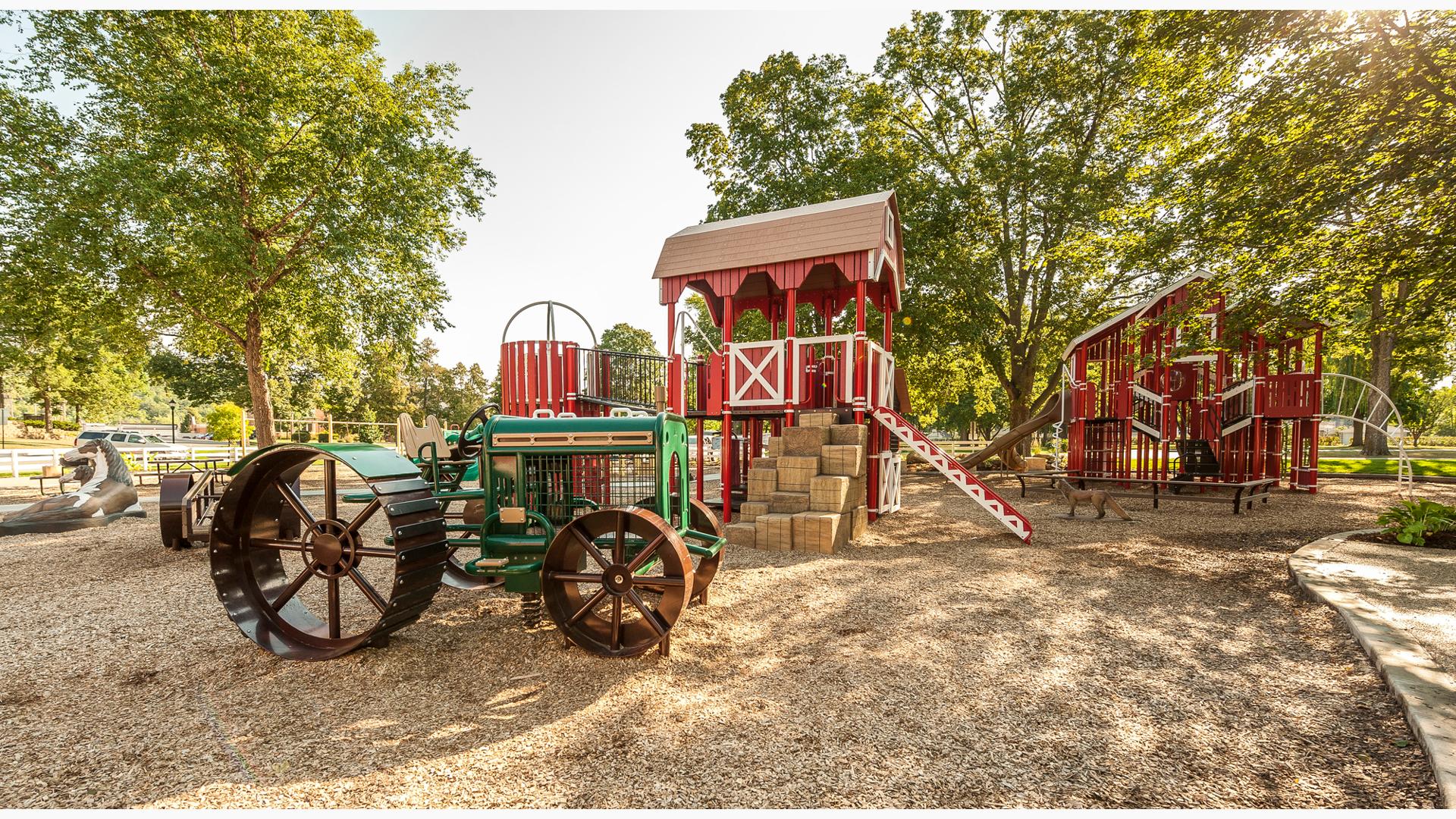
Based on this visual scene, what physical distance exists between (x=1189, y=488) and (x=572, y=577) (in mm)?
16152

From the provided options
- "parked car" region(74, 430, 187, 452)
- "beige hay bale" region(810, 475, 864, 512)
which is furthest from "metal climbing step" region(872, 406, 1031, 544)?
"parked car" region(74, 430, 187, 452)

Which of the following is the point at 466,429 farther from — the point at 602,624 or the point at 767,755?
the point at 767,755

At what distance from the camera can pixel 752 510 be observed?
27.1 feet

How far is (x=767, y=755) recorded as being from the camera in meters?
2.73

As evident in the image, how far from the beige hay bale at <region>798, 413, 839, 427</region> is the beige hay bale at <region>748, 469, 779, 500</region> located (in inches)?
38.6

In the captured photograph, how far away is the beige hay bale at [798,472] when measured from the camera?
8.25m

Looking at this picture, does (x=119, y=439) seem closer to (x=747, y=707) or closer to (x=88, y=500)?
(x=88, y=500)

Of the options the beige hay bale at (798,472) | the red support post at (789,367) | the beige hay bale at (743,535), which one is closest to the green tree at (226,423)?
the red support post at (789,367)

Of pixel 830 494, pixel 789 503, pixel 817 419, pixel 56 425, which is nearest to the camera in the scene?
pixel 830 494

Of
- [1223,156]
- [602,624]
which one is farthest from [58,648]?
[1223,156]

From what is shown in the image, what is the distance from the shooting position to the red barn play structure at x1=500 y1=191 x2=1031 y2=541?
930cm

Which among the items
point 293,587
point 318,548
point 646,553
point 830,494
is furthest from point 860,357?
point 293,587

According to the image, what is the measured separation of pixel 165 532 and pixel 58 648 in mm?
4167

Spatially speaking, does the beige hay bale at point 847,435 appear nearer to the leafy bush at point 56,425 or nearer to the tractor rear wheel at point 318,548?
the tractor rear wheel at point 318,548
